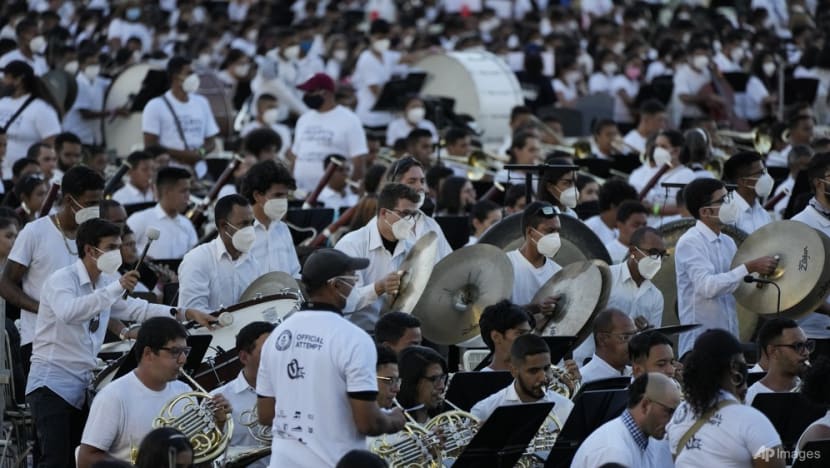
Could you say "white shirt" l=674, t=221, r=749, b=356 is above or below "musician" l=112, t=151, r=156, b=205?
above

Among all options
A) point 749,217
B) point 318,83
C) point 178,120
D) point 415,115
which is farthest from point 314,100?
point 749,217

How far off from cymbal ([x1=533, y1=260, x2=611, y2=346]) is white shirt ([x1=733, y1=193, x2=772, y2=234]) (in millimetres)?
1925

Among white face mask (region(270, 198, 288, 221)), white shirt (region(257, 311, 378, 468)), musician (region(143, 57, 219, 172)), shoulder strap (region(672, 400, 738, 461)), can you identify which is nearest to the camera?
white shirt (region(257, 311, 378, 468))

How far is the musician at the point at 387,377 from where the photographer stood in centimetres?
978

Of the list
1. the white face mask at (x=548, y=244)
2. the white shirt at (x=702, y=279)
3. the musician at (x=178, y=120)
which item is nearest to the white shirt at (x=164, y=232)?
the musician at (x=178, y=120)

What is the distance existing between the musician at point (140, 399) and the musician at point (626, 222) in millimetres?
5319

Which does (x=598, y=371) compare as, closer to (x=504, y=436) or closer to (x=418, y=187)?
(x=504, y=436)

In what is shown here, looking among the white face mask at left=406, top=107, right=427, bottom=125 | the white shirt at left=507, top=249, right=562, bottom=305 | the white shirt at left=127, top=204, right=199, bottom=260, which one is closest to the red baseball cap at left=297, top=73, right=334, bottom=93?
the white shirt at left=127, top=204, right=199, bottom=260

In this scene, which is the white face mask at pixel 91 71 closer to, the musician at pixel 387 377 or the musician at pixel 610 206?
the musician at pixel 610 206

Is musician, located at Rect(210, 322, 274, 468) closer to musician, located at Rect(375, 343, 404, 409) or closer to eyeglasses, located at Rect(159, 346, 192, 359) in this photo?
eyeglasses, located at Rect(159, 346, 192, 359)

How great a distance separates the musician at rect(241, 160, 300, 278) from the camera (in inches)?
534

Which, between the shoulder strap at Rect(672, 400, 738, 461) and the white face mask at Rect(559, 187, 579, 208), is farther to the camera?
the white face mask at Rect(559, 187, 579, 208)

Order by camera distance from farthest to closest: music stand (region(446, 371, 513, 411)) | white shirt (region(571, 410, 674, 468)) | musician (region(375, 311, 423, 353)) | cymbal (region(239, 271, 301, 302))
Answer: cymbal (region(239, 271, 301, 302)) < musician (region(375, 311, 423, 353)) < music stand (region(446, 371, 513, 411)) < white shirt (region(571, 410, 674, 468))

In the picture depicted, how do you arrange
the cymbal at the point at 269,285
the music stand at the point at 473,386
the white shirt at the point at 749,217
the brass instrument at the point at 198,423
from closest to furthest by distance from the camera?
the brass instrument at the point at 198,423, the music stand at the point at 473,386, the cymbal at the point at 269,285, the white shirt at the point at 749,217
